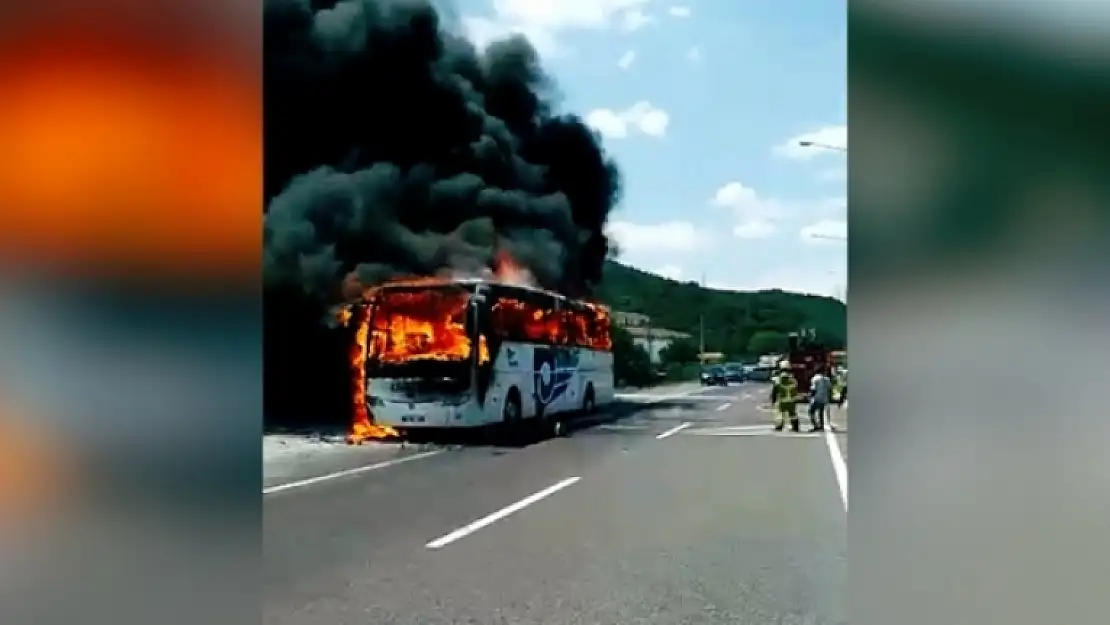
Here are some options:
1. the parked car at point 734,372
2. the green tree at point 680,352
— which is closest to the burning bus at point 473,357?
the green tree at point 680,352

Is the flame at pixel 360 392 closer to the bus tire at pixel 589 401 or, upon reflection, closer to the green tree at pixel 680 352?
the bus tire at pixel 589 401

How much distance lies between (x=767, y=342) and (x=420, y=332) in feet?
2.49

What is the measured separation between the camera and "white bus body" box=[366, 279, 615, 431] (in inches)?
89.0

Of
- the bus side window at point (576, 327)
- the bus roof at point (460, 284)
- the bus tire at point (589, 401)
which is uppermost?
the bus roof at point (460, 284)

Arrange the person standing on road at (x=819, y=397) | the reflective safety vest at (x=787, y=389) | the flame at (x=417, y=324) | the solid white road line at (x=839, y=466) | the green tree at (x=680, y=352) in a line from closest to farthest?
the solid white road line at (x=839, y=466), the person standing on road at (x=819, y=397), the reflective safety vest at (x=787, y=389), the green tree at (x=680, y=352), the flame at (x=417, y=324)

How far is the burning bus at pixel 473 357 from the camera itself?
2230 mm

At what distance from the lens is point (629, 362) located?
220 centimetres

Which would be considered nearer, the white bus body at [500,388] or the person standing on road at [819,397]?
the person standing on road at [819,397]

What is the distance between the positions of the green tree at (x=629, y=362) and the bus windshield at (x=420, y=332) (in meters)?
0.36

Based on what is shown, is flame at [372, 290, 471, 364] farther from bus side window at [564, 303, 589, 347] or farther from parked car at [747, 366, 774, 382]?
parked car at [747, 366, 774, 382]
